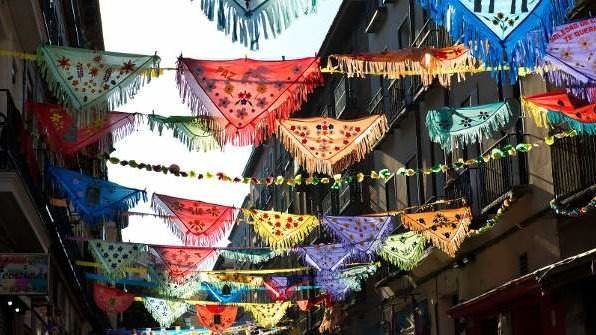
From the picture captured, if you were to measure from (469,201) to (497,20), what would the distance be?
10836mm

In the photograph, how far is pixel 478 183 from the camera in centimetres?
1931

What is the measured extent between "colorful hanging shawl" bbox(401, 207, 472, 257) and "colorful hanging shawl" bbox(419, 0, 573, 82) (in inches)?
361

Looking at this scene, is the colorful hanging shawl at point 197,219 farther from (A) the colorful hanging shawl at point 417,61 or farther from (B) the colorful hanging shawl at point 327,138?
(A) the colorful hanging shawl at point 417,61

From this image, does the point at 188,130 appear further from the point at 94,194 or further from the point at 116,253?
the point at 116,253

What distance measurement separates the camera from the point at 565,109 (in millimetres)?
12695

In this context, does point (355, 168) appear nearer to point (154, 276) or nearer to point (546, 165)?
point (154, 276)

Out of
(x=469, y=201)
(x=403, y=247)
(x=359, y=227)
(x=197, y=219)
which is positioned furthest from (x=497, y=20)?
(x=403, y=247)

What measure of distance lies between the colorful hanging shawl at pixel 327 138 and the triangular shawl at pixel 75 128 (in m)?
2.26

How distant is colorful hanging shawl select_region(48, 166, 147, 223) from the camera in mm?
16516

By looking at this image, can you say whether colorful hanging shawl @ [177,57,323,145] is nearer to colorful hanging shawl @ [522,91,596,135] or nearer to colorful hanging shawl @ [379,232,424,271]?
colorful hanging shawl @ [522,91,596,135]

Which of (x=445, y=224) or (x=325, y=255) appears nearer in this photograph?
(x=445, y=224)

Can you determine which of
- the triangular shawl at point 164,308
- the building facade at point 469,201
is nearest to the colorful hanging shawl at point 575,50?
the building facade at point 469,201

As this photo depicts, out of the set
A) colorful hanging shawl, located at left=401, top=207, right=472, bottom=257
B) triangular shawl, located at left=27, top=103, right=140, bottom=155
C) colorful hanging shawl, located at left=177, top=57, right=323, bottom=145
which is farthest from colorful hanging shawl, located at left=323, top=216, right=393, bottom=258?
colorful hanging shawl, located at left=177, top=57, right=323, bottom=145

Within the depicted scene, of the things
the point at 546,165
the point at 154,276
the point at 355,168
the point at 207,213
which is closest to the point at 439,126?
the point at 546,165
